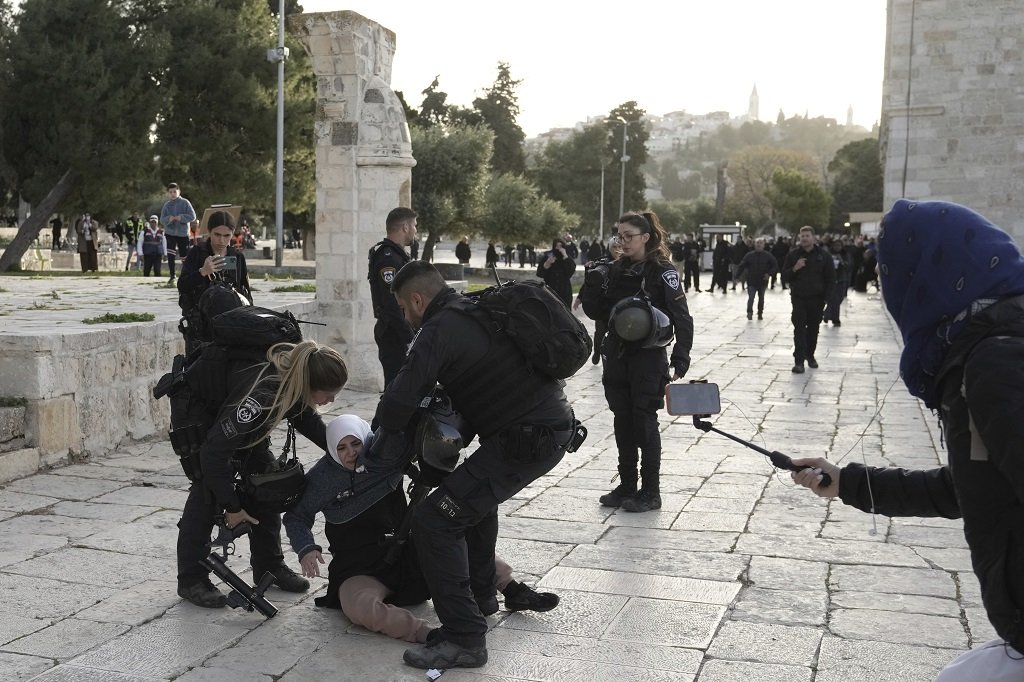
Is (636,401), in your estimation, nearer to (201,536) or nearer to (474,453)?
(474,453)

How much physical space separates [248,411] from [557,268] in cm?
1228

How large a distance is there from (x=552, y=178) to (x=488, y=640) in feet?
226

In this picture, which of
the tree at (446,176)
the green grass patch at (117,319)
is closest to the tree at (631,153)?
the tree at (446,176)

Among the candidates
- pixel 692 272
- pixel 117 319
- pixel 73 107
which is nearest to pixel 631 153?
pixel 692 272

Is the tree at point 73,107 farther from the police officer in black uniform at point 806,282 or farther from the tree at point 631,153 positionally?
the tree at point 631,153

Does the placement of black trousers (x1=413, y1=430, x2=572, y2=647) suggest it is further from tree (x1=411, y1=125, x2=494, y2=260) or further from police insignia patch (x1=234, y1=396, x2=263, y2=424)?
tree (x1=411, y1=125, x2=494, y2=260)

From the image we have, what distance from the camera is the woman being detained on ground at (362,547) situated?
4.12 m

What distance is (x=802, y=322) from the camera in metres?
12.9

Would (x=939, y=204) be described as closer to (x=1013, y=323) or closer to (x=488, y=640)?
(x=1013, y=323)

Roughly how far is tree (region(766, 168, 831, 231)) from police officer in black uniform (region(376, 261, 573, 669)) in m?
71.3

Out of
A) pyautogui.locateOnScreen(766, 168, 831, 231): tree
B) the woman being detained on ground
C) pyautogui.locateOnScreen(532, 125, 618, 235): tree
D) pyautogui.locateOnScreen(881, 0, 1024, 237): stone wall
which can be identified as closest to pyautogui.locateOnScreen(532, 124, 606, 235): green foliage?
pyautogui.locateOnScreen(532, 125, 618, 235): tree

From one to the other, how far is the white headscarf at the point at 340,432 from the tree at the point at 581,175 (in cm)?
6631

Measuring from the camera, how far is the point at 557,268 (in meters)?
16.1

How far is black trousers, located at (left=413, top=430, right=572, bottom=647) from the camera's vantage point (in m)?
3.77
